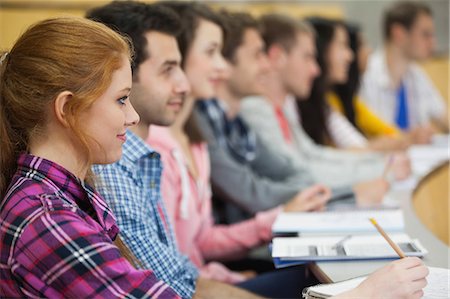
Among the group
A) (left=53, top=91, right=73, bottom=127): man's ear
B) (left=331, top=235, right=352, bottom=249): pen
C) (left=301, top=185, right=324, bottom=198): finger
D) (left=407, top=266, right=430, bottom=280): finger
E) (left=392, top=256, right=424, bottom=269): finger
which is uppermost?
(left=53, top=91, right=73, bottom=127): man's ear

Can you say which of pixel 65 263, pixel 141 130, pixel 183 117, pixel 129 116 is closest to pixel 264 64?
pixel 183 117

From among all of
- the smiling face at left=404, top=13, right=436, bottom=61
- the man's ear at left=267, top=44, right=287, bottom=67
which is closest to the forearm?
the man's ear at left=267, top=44, right=287, bottom=67

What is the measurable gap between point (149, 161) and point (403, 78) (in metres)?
3.01

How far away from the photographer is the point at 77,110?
110 cm

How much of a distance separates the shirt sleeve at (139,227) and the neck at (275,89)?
1.66 meters

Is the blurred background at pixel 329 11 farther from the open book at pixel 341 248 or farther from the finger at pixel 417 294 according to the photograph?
the finger at pixel 417 294

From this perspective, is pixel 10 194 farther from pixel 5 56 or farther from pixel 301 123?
pixel 301 123

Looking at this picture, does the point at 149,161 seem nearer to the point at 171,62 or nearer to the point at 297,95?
the point at 171,62

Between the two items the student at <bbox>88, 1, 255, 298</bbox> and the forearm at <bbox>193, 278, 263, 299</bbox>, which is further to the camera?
the forearm at <bbox>193, 278, 263, 299</bbox>

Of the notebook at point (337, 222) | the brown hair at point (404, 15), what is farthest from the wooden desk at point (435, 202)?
the brown hair at point (404, 15)

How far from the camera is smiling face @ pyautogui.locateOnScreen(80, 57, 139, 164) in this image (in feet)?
3.67

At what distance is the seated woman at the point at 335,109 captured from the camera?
3.48 m

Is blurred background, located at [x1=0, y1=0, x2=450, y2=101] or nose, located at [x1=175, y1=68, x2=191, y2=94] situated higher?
nose, located at [x1=175, y1=68, x2=191, y2=94]

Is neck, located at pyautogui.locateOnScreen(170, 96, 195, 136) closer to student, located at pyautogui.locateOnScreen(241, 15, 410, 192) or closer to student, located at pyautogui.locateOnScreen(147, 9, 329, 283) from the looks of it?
student, located at pyautogui.locateOnScreen(147, 9, 329, 283)
